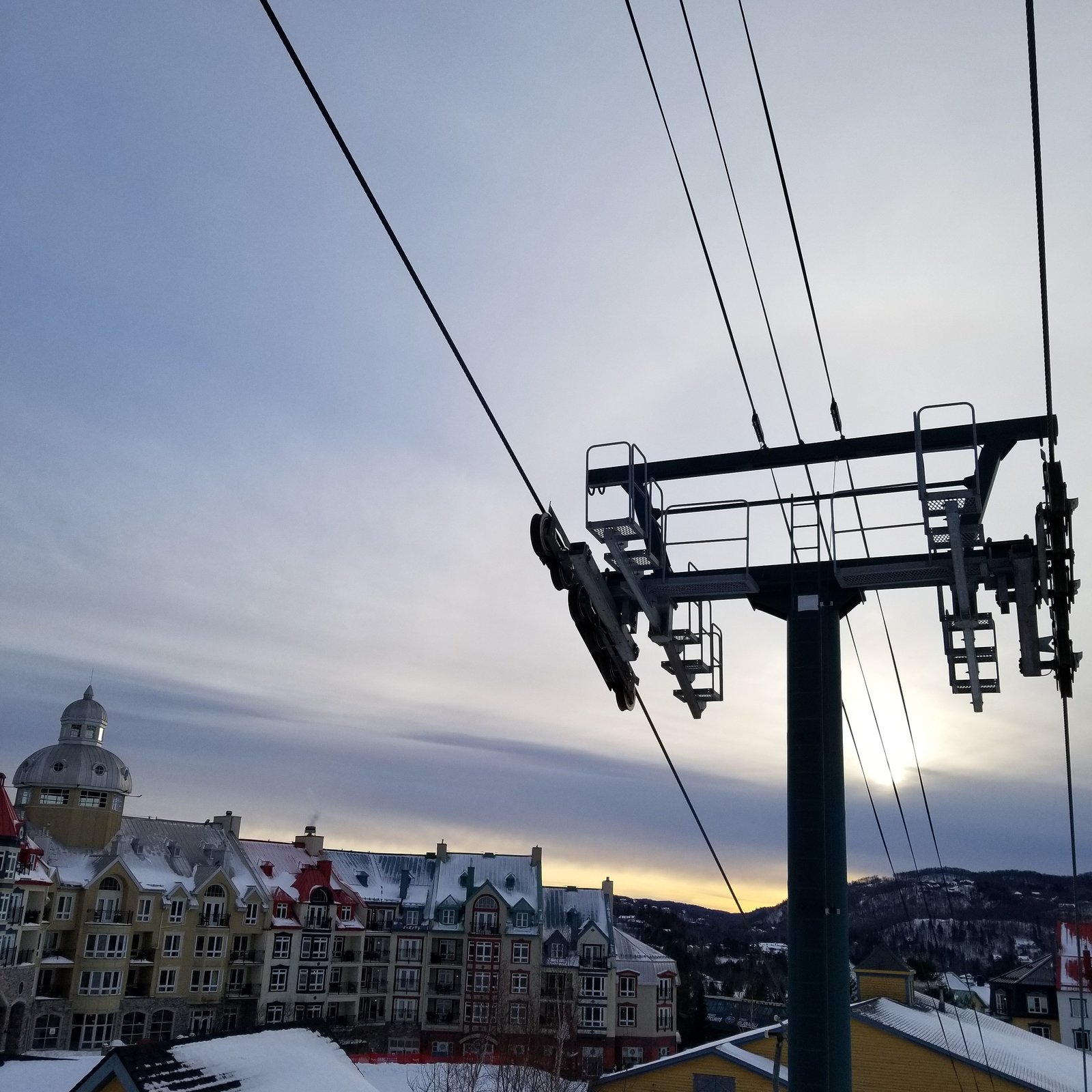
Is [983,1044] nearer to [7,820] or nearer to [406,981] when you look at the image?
[406,981]

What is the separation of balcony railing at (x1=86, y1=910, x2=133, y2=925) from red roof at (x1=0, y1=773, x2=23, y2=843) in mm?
7364

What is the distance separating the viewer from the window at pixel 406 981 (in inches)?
2579

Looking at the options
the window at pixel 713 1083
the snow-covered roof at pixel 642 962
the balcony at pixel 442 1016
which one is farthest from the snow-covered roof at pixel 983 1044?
the balcony at pixel 442 1016

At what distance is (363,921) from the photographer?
6581cm

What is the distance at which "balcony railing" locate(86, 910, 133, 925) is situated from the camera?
178 feet

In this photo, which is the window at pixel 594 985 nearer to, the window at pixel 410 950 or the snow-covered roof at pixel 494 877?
the snow-covered roof at pixel 494 877

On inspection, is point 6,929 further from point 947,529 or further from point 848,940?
point 947,529

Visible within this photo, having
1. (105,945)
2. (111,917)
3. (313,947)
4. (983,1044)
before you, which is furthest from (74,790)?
(983,1044)

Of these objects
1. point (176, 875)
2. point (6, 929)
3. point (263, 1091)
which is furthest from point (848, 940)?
point (176, 875)

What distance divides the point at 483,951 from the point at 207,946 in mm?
17617

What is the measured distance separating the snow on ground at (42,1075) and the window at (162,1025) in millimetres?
31946

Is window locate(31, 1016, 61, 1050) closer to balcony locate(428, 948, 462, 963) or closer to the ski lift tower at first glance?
balcony locate(428, 948, 462, 963)

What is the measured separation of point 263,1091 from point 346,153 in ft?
73.0

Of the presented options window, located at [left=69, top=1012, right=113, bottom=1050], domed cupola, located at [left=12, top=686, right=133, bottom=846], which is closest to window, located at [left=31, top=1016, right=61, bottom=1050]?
window, located at [left=69, top=1012, right=113, bottom=1050]
